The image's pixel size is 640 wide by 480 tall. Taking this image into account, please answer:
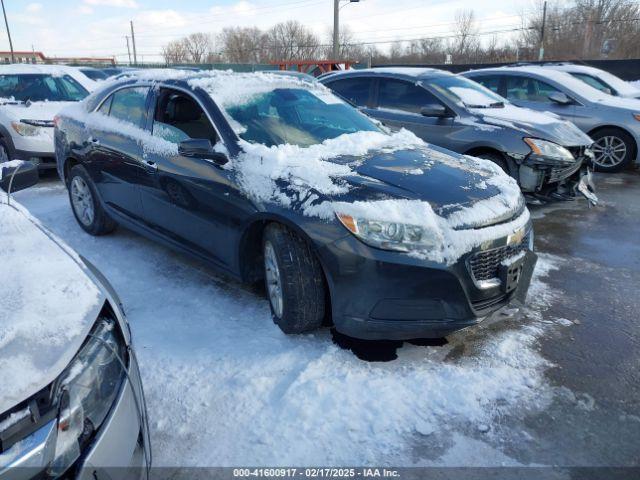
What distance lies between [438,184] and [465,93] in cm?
389

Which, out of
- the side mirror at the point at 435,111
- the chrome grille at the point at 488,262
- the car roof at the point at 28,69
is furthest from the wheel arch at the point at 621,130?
the car roof at the point at 28,69

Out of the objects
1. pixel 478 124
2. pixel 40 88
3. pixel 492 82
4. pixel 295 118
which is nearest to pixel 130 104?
pixel 295 118

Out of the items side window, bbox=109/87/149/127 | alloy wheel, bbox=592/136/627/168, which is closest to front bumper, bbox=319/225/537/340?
side window, bbox=109/87/149/127

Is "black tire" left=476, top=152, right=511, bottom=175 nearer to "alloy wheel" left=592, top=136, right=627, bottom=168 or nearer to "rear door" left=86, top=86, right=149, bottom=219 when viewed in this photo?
"alloy wheel" left=592, top=136, right=627, bottom=168

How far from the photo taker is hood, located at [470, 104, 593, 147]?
5.75 meters

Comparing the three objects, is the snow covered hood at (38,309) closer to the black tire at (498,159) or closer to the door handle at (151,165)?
the door handle at (151,165)

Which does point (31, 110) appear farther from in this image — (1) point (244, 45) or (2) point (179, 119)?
(1) point (244, 45)

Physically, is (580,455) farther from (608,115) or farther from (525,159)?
(608,115)

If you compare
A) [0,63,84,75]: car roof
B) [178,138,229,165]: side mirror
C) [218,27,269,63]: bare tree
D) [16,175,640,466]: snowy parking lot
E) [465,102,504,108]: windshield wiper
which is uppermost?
[218,27,269,63]: bare tree

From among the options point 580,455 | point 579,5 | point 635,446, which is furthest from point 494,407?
point 579,5

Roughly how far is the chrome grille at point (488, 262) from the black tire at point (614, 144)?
242 inches

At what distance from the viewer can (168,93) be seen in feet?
13.0

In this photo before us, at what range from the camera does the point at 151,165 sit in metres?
3.94

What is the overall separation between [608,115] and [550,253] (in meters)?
4.33
